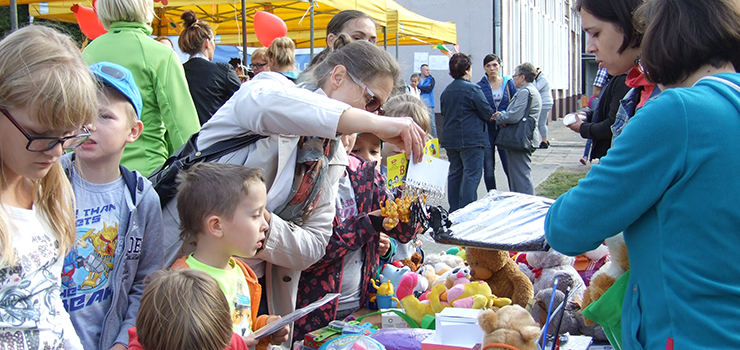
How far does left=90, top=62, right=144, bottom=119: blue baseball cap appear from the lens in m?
1.75

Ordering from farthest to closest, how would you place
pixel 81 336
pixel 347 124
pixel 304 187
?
pixel 304 187, pixel 347 124, pixel 81 336

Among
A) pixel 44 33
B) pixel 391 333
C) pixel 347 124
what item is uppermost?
pixel 44 33

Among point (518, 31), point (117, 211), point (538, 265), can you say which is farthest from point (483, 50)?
point (117, 211)

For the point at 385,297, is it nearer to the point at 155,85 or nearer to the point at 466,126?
the point at 155,85

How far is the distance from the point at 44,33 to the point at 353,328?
1.46m

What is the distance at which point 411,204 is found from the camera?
218 cm

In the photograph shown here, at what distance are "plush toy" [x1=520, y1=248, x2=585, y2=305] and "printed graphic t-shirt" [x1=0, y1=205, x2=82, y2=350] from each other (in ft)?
6.54

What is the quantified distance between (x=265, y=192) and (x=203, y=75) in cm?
287

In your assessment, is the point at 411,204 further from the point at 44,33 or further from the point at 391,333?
the point at 44,33

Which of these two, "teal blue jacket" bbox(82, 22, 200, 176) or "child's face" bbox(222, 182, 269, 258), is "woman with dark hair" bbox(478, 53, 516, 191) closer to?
"teal blue jacket" bbox(82, 22, 200, 176)

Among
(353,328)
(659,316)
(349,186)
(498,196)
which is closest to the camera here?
(659,316)

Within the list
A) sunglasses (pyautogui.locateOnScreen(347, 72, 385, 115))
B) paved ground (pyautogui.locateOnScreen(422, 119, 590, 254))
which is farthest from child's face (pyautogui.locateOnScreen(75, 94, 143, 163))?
paved ground (pyautogui.locateOnScreen(422, 119, 590, 254))

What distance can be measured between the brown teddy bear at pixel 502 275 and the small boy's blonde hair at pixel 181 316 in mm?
1424

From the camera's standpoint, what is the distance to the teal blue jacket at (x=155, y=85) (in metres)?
2.82
